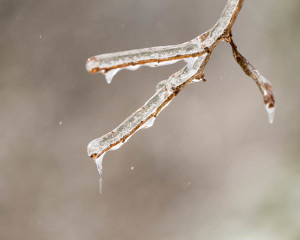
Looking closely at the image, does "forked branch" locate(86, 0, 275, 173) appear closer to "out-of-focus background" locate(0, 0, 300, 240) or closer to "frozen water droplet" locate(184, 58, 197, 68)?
"frozen water droplet" locate(184, 58, 197, 68)

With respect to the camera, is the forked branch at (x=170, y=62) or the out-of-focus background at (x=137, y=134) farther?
the out-of-focus background at (x=137, y=134)

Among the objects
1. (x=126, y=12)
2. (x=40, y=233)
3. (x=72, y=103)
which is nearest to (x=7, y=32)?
(x=72, y=103)

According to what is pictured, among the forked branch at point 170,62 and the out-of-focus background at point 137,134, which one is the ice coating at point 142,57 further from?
the out-of-focus background at point 137,134

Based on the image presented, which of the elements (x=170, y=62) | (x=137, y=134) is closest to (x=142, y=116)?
(x=170, y=62)

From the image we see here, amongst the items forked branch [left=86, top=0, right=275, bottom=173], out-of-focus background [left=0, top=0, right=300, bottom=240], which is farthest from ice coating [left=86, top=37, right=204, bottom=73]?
out-of-focus background [left=0, top=0, right=300, bottom=240]

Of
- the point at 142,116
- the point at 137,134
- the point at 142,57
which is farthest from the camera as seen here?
the point at 137,134

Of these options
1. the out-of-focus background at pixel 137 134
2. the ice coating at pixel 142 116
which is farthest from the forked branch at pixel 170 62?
the out-of-focus background at pixel 137 134

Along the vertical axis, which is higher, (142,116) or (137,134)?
(137,134)

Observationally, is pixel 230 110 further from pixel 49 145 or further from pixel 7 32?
pixel 7 32

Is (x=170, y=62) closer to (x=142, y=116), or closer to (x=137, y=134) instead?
(x=142, y=116)
